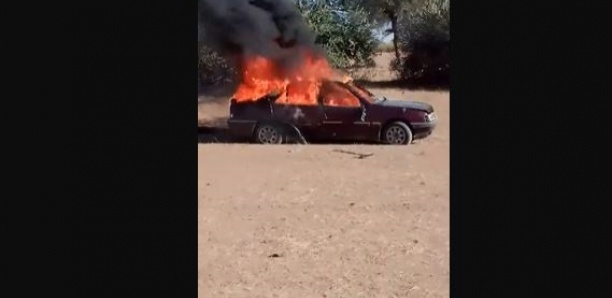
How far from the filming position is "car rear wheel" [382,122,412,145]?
27.9 ft

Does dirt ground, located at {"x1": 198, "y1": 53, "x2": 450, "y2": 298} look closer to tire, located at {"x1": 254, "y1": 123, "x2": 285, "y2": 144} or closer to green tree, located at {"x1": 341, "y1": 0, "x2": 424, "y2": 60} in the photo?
tire, located at {"x1": 254, "y1": 123, "x2": 285, "y2": 144}

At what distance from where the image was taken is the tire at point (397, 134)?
852cm

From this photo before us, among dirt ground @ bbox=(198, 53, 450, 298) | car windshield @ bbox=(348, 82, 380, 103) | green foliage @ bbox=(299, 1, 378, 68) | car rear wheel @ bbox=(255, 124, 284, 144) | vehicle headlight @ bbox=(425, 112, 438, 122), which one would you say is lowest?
dirt ground @ bbox=(198, 53, 450, 298)

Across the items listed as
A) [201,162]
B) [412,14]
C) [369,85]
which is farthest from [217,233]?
[412,14]

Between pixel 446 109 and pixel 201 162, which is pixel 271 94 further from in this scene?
pixel 446 109

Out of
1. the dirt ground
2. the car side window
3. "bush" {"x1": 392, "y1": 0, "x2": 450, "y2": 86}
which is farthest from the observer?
the car side window

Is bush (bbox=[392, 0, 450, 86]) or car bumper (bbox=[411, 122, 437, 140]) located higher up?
bush (bbox=[392, 0, 450, 86])

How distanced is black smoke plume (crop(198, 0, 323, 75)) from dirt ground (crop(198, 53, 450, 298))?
1.87ft

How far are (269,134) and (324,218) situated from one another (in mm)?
977

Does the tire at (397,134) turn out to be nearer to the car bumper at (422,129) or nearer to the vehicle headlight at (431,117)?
the car bumper at (422,129)

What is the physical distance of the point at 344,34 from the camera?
8.35 metres

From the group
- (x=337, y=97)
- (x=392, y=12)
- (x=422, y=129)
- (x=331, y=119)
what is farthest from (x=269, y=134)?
(x=392, y=12)

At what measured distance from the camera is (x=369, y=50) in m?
8.35

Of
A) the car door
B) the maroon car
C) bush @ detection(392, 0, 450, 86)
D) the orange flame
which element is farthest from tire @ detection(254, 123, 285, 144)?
bush @ detection(392, 0, 450, 86)
